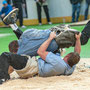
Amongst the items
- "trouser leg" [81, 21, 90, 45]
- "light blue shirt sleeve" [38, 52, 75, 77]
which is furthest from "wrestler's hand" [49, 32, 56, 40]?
"trouser leg" [81, 21, 90, 45]

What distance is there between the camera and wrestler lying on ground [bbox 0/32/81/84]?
16.0 ft

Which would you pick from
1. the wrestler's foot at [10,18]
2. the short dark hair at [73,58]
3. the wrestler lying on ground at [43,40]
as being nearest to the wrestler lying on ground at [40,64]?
the short dark hair at [73,58]

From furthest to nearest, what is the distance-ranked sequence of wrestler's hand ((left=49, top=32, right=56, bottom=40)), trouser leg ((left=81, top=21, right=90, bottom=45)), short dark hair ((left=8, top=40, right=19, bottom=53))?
trouser leg ((left=81, top=21, right=90, bottom=45)), short dark hair ((left=8, top=40, right=19, bottom=53)), wrestler's hand ((left=49, top=32, right=56, bottom=40))

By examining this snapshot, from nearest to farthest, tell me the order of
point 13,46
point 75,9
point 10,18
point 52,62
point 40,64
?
1. point 52,62
2. point 40,64
3. point 13,46
4. point 10,18
5. point 75,9

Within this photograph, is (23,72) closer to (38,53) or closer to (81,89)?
(38,53)

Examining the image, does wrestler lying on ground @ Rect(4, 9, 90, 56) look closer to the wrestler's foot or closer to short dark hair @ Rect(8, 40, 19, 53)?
short dark hair @ Rect(8, 40, 19, 53)

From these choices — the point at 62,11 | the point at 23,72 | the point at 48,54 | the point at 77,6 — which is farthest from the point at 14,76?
the point at 62,11

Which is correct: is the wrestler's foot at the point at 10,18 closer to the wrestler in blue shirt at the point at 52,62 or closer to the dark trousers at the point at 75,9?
the wrestler in blue shirt at the point at 52,62

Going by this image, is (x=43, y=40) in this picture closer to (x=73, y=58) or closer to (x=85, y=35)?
(x=73, y=58)

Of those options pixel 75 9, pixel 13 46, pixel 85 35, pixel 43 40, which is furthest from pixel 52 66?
pixel 75 9

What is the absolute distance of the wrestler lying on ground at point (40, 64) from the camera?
488cm

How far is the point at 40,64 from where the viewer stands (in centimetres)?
505

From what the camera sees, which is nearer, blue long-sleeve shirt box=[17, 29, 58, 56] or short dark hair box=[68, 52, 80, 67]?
short dark hair box=[68, 52, 80, 67]

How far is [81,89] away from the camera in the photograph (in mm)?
4035
